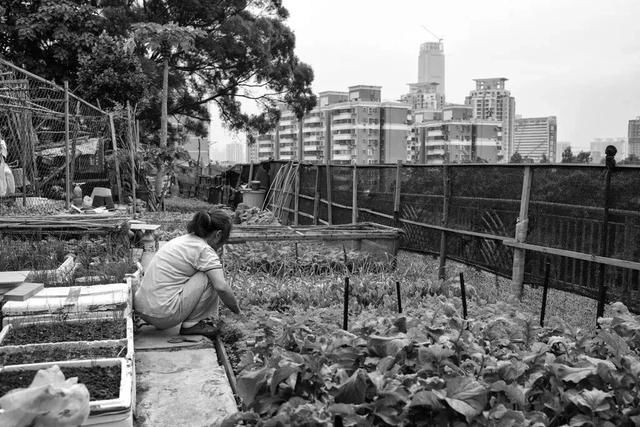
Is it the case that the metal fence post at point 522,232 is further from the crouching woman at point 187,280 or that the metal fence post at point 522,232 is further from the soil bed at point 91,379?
the soil bed at point 91,379

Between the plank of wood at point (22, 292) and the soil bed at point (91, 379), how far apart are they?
3.90 ft

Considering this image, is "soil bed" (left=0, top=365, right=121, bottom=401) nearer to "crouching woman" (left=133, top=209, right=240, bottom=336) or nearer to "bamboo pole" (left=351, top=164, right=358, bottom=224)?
"crouching woman" (left=133, top=209, right=240, bottom=336)

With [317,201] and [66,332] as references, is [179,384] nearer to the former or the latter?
[66,332]

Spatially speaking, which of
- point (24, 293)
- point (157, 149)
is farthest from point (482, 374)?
point (157, 149)

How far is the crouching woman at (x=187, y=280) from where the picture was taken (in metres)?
5.38

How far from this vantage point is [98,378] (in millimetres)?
3523

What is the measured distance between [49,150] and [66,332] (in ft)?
37.4

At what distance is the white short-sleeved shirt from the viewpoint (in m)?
5.38

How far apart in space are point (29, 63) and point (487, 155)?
6949 centimetres

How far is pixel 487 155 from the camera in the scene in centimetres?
8244

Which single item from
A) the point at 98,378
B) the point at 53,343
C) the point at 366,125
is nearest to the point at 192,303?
the point at 53,343

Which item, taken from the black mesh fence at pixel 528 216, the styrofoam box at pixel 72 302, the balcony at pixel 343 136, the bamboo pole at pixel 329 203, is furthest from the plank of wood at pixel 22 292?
the balcony at pixel 343 136

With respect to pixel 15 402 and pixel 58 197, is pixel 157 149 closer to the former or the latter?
pixel 58 197

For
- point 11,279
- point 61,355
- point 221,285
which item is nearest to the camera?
point 61,355
